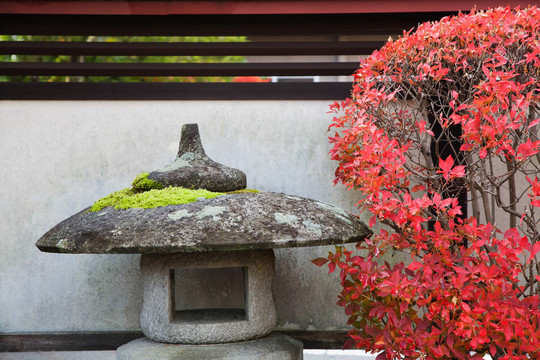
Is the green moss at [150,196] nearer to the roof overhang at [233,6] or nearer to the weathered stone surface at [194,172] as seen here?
the weathered stone surface at [194,172]

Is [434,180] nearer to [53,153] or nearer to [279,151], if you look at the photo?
[279,151]

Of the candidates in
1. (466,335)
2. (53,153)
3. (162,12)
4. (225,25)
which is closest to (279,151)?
(225,25)

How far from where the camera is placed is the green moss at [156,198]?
3.44 meters

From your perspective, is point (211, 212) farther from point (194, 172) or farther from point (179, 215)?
point (194, 172)

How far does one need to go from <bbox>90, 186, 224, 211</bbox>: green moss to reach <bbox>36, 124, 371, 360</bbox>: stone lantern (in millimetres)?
58

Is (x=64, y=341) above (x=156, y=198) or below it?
below

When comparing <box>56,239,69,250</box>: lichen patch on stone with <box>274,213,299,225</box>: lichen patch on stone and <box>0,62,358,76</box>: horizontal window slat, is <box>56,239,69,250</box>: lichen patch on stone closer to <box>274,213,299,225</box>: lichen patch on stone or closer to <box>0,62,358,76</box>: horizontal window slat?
<box>274,213,299,225</box>: lichen patch on stone

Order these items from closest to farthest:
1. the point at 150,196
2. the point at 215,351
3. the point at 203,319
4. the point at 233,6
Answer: the point at 215,351 < the point at 150,196 < the point at 203,319 < the point at 233,6

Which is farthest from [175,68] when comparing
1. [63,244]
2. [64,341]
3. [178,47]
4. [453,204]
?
[453,204]

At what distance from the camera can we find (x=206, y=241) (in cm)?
309

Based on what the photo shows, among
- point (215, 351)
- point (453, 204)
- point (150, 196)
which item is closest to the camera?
point (453, 204)

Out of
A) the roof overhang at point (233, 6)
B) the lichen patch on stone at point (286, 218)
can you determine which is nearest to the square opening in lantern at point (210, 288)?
the lichen patch on stone at point (286, 218)

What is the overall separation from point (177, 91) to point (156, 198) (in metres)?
1.44

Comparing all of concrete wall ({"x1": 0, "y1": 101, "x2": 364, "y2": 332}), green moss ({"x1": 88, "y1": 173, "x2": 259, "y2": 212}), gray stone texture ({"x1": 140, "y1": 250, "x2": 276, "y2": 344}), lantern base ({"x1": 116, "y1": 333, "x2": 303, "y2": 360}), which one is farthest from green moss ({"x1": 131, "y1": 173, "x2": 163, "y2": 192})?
lantern base ({"x1": 116, "y1": 333, "x2": 303, "y2": 360})
